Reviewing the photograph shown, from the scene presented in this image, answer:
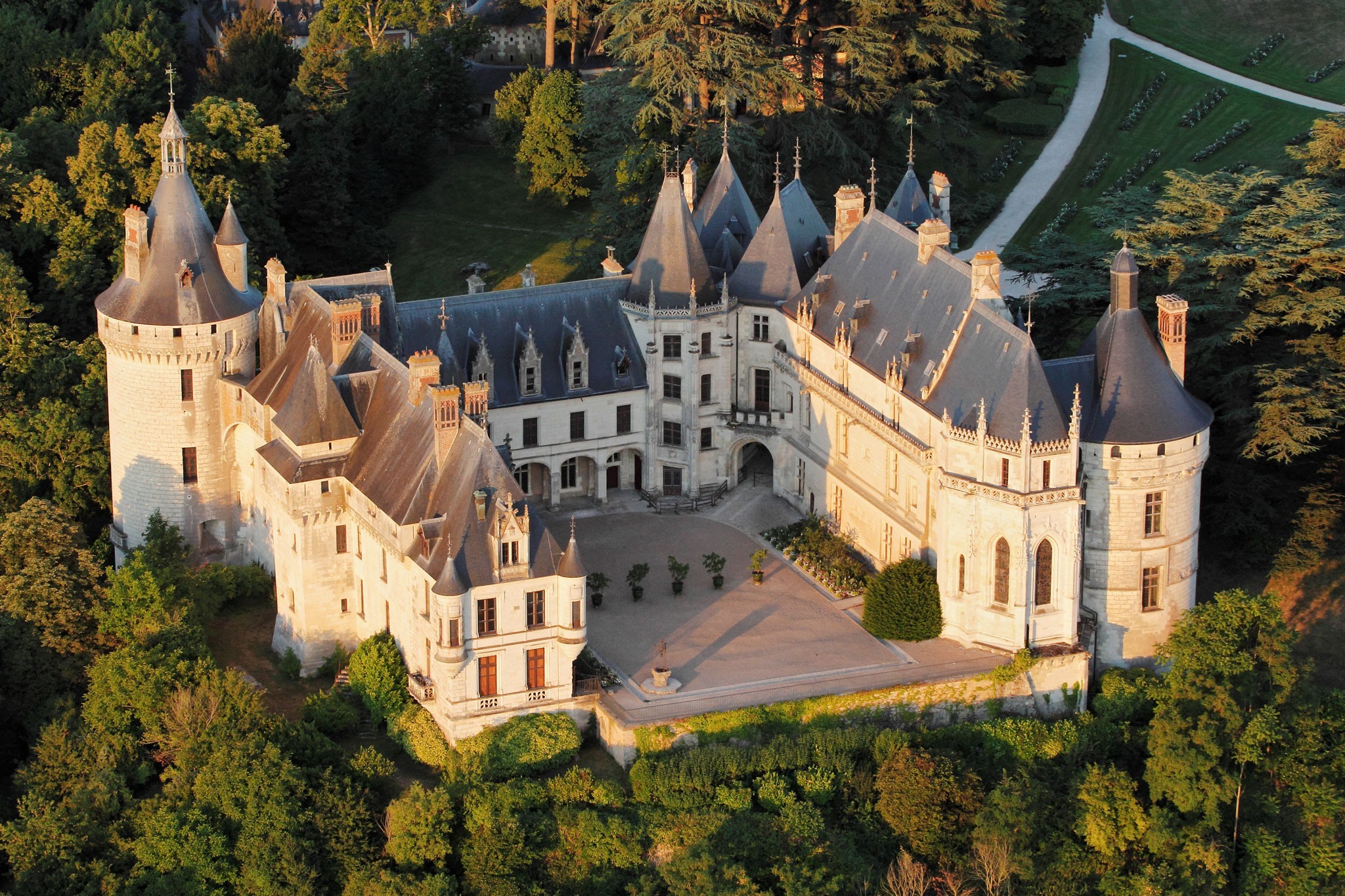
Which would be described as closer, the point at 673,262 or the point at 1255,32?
the point at 673,262

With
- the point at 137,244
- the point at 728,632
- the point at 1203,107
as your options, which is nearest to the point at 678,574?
the point at 728,632

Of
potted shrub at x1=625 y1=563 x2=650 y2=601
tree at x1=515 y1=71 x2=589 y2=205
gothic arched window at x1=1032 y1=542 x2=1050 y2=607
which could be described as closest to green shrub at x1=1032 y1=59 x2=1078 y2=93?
tree at x1=515 y1=71 x2=589 y2=205

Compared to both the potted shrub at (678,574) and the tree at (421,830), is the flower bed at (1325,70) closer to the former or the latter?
the potted shrub at (678,574)

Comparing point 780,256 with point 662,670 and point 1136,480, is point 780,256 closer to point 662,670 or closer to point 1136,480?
point 1136,480

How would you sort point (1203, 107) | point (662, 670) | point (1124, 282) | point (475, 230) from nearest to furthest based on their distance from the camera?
point (662, 670) < point (1124, 282) < point (475, 230) < point (1203, 107)

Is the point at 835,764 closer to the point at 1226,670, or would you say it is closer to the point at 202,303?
the point at 1226,670

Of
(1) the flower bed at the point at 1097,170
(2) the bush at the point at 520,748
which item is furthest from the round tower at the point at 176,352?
(1) the flower bed at the point at 1097,170

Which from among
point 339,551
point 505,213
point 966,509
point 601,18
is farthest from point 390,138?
point 966,509
